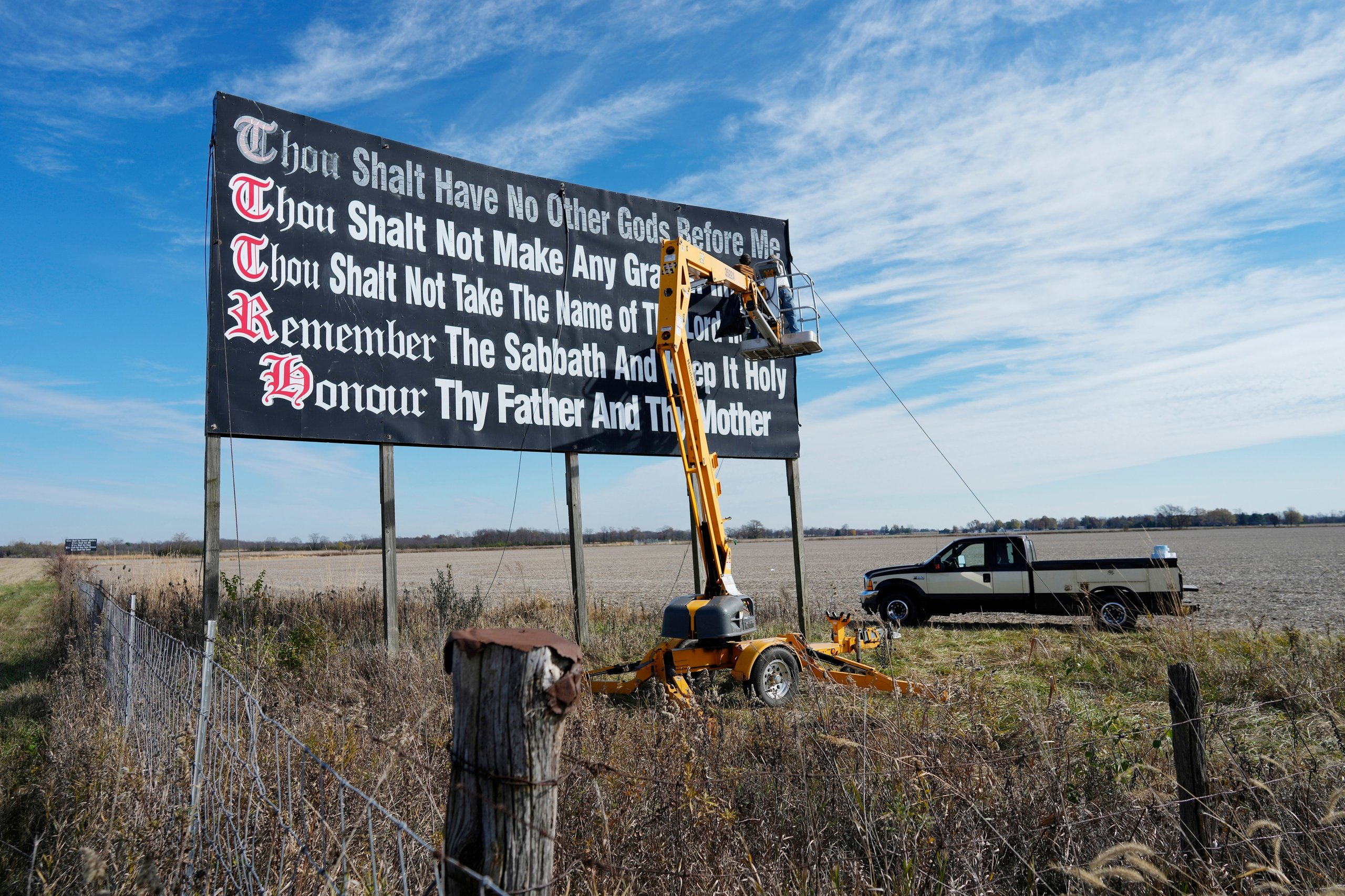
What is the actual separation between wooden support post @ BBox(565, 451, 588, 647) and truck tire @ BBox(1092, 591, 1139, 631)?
8641 millimetres

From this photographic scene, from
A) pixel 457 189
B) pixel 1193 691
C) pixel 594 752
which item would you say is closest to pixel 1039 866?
pixel 1193 691

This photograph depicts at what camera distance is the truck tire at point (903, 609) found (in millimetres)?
15891

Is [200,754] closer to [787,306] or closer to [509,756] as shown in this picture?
[509,756]

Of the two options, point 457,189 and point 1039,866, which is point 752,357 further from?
point 1039,866

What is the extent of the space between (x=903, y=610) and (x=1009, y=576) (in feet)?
6.99

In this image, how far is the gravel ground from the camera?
16344 mm

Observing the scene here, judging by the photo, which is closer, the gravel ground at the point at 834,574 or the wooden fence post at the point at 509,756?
the wooden fence post at the point at 509,756

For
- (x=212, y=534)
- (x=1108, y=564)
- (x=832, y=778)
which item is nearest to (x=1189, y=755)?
(x=832, y=778)

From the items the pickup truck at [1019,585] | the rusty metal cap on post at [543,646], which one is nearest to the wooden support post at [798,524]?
the pickup truck at [1019,585]

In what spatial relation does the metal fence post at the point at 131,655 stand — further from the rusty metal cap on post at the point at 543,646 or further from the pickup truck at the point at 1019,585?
the pickup truck at the point at 1019,585

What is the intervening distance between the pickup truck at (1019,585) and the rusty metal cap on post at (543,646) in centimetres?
1254

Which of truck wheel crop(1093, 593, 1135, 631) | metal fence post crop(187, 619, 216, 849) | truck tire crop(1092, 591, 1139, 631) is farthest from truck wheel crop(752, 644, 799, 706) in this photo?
truck tire crop(1092, 591, 1139, 631)

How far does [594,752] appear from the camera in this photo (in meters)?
4.55

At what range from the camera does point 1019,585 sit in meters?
14.9
